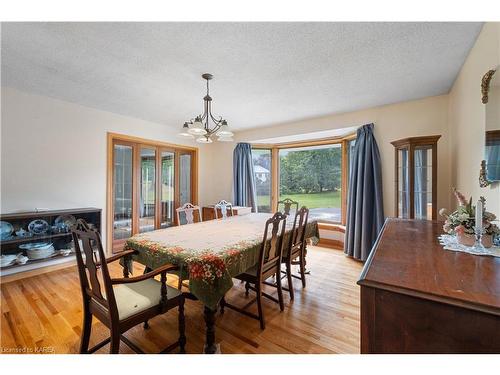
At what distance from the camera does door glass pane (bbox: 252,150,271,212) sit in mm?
5016

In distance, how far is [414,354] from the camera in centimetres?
78

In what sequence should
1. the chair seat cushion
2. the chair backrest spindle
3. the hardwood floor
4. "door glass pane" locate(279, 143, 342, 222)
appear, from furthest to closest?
"door glass pane" locate(279, 143, 342, 222)
the chair backrest spindle
the hardwood floor
the chair seat cushion

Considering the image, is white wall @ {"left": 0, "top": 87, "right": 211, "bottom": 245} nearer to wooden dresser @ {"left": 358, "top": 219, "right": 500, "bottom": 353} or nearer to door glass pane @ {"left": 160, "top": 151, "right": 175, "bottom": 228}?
door glass pane @ {"left": 160, "top": 151, "right": 175, "bottom": 228}

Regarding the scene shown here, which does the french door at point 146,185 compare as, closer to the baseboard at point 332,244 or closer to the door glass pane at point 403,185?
the baseboard at point 332,244

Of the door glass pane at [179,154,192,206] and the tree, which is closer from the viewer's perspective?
the tree

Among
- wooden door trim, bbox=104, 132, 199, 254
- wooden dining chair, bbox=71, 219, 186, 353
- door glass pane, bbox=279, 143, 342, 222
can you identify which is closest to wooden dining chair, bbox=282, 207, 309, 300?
wooden dining chair, bbox=71, 219, 186, 353

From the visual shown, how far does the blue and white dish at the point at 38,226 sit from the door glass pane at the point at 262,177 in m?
3.53

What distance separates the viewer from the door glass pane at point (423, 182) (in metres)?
2.64

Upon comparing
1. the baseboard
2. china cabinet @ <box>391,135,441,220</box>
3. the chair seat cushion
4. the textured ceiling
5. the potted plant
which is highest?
the textured ceiling

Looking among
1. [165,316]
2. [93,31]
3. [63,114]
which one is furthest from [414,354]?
[63,114]

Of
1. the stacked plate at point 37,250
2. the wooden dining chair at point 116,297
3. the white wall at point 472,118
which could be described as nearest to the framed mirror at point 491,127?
the white wall at point 472,118

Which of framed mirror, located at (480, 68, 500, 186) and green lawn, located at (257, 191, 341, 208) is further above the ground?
framed mirror, located at (480, 68, 500, 186)

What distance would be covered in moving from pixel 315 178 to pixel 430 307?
13.1ft

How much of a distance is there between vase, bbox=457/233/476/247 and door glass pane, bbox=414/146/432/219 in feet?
5.31
